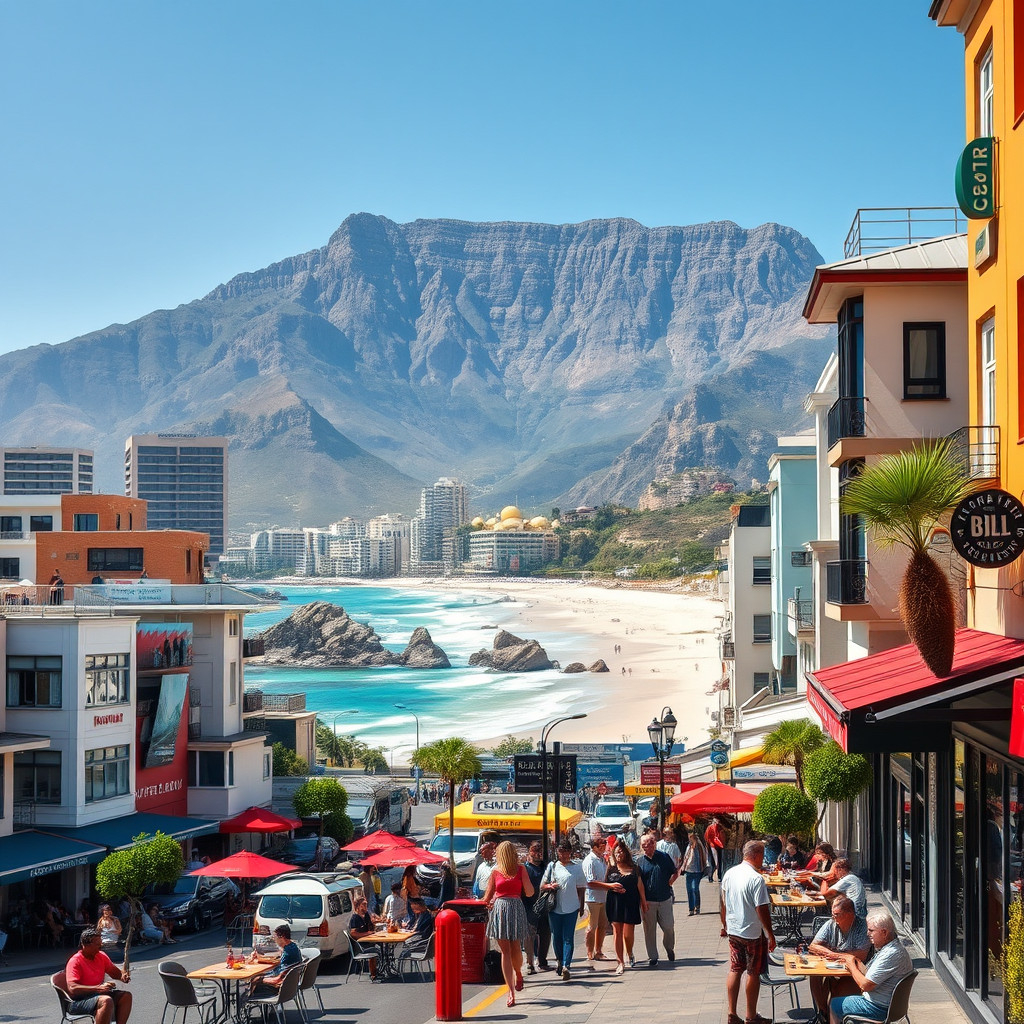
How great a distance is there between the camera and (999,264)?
1170 cm

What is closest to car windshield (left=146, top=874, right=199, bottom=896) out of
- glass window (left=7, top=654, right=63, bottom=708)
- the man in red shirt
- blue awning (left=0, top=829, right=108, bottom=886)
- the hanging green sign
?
blue awning (left=0, top=829, right=108, bottom=886)

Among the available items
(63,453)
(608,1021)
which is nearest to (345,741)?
(608,1021)

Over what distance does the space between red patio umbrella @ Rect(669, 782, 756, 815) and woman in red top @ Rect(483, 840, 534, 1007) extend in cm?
1088

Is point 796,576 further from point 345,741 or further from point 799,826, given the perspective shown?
point 345,741

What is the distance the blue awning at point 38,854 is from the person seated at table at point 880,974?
20185 millimetres

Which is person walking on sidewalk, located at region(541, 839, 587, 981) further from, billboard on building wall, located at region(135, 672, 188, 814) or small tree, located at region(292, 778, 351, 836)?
small tree, located at region(292, 778, 351, 836)

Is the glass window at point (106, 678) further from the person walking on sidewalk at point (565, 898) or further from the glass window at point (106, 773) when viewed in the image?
the person walking on sidewalk at point (565, 898)

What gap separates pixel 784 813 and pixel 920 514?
11597 mm

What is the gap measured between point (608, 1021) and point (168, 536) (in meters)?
43.7

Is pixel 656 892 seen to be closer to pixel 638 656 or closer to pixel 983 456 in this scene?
pixel 983 456

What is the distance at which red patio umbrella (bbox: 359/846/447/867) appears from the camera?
21.7m

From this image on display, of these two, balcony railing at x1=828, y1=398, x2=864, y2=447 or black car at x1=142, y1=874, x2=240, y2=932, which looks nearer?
balcony railing at x1=828, y1=398, x2=864, y2=447

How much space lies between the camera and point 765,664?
156 ft

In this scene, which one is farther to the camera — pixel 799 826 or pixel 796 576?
pixel 796 576
